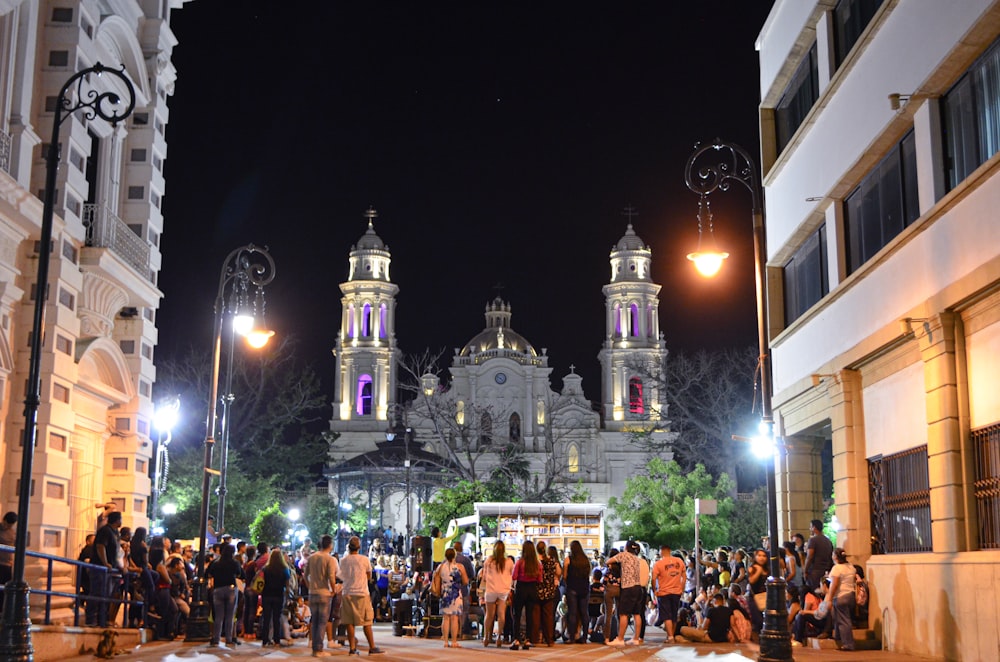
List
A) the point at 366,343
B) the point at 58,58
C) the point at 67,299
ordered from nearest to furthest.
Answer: the point at 58,58 → the point at 67,299 → the point at 366,343

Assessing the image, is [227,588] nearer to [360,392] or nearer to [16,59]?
[16,59]

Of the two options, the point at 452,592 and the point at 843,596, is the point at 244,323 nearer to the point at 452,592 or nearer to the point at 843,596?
the point at 452,592

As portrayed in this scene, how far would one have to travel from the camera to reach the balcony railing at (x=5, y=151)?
18.0 meters

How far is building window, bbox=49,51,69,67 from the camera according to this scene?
20.2 metres

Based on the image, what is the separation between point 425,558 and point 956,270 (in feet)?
46.9

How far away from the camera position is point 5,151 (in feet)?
59.6

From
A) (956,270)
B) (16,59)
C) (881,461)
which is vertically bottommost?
(881,461)

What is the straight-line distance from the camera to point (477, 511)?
1346 inches

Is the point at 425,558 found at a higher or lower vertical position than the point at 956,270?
lower

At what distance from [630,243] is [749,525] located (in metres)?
40.9

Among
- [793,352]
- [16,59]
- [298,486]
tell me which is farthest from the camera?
[298,486]


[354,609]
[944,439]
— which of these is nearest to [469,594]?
[354,609]

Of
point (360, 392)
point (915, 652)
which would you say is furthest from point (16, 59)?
point (360, 392)

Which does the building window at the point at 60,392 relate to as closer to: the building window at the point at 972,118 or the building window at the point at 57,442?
the building window at the point at 57,442
